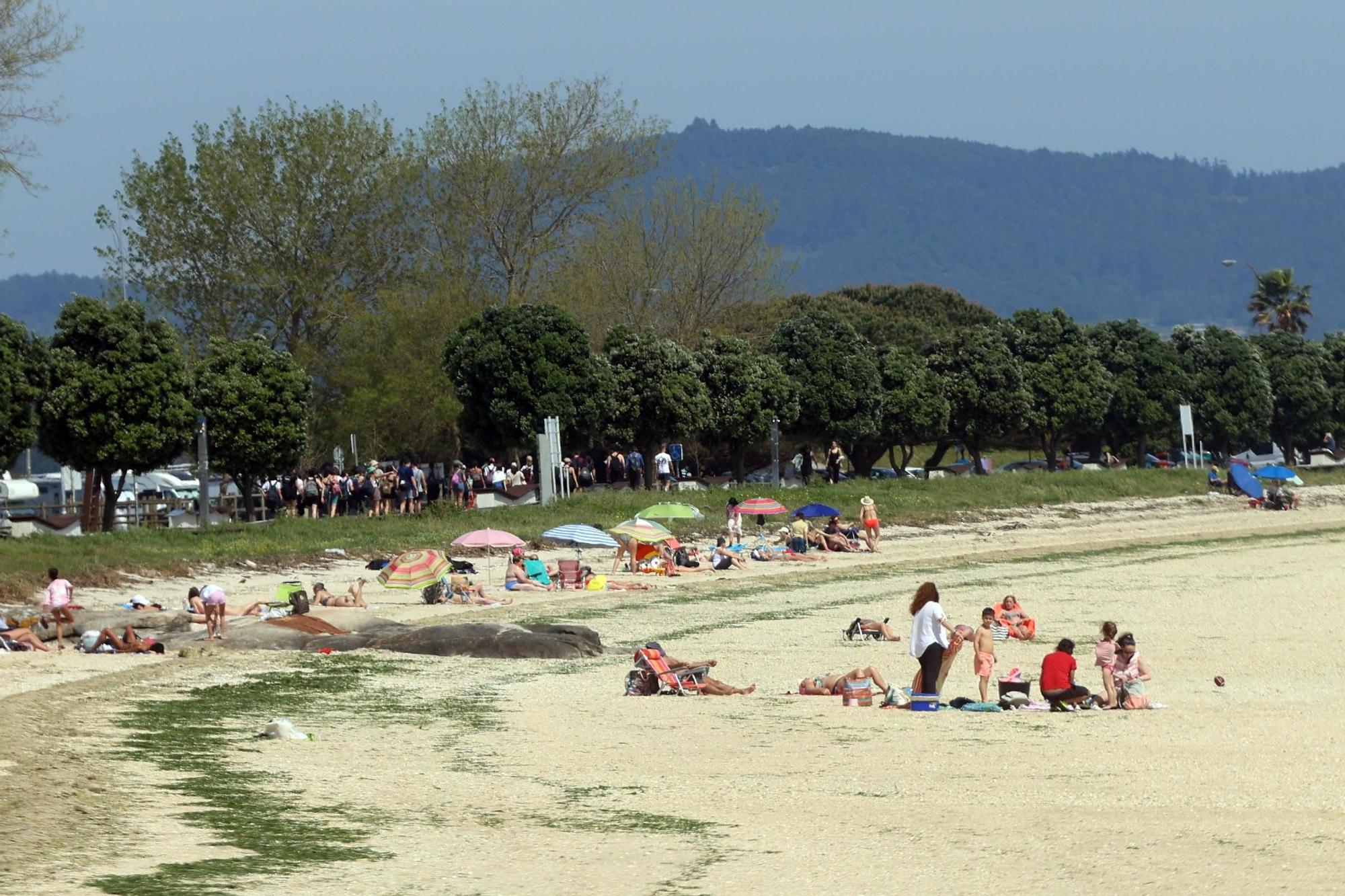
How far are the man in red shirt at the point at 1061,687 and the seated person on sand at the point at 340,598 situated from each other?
13171 mm

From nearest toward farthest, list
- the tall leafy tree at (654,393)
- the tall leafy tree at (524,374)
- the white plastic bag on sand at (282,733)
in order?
the white plastic bag on sand at (282,733)
the tall leafy tree at (524,374)
the tall leafy tree at (654,393)

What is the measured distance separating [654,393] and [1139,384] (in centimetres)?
2822

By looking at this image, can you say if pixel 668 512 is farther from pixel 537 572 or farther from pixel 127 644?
pixel 127 644

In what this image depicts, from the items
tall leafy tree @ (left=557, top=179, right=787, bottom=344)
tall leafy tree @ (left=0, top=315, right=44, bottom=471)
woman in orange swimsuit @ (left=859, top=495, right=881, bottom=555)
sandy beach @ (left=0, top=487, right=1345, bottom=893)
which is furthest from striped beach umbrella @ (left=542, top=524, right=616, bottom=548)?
tall leafy tree @ (left=557, top=179, right=787, bottom=344)

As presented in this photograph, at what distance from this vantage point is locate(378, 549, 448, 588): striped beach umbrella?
29562 millimetres

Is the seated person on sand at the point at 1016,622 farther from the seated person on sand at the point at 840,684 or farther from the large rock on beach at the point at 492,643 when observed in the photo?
the large rock on beach at the point at 492,643

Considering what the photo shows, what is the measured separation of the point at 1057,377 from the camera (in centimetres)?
6550

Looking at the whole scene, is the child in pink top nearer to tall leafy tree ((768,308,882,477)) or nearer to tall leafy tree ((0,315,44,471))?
tall leafy tree ((0,315,44,471))

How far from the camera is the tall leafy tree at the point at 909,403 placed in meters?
58.9

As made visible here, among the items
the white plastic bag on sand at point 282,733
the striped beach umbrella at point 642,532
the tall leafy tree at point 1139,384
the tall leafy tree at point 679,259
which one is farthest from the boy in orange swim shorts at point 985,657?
the tall leafy tree at point 1139,384

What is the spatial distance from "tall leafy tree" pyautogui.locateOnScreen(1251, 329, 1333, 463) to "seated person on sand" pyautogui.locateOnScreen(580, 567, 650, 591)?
50.3 meters

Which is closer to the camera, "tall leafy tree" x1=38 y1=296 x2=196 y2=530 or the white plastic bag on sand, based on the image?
the white plastic bag on sand

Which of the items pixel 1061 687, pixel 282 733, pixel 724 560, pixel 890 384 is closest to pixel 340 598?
pixel 724 560

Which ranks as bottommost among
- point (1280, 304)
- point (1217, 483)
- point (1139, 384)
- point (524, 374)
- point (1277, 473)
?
point (1217, 483)
